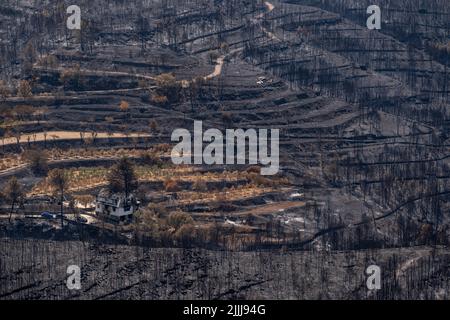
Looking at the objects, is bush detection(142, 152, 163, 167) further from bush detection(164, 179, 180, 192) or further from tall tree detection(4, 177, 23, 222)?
tall tree detection(4, 177, 23, 222)

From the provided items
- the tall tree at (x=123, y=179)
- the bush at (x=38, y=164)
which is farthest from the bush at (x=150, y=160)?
the tall tree at (x=123, y=179)

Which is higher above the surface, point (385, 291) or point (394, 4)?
point (394, 4)

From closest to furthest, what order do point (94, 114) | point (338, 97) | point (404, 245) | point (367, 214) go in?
point (404, 245)
point (367, 214)
point (94, 114)
point (338, 97)

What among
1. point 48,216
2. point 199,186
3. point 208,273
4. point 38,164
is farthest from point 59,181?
point 208,273

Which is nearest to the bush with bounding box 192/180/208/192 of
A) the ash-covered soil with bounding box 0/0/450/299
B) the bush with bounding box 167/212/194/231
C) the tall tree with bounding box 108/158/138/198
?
the ash-covered soil with bounding box 0/0/450/299

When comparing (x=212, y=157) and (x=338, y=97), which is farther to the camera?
(x=338, y=97)

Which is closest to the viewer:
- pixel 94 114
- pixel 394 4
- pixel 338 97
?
pixel 94 114

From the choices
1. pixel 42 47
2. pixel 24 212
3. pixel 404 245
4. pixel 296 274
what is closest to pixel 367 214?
pixel 404 245

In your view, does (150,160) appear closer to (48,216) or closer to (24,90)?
(48,216)

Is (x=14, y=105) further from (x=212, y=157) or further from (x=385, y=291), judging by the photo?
(x=385, y=291)
